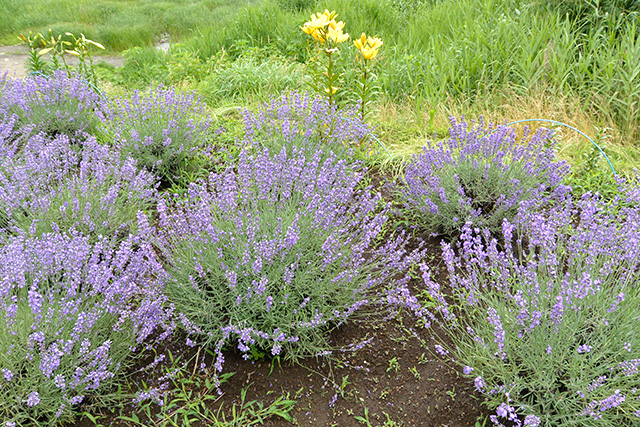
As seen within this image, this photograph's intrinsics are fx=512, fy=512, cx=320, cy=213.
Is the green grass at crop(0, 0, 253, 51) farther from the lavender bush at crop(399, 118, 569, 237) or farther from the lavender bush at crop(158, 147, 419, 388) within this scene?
the lavender bush at crop(158, 147, 419, 388)

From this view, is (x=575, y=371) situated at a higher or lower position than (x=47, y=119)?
higher

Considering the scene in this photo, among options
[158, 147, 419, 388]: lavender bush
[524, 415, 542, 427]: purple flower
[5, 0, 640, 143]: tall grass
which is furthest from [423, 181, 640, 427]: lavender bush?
[5, 0, 640, 143]: tall grass

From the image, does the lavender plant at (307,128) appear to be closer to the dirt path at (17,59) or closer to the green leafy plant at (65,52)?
the green leafy plant at (65,52)

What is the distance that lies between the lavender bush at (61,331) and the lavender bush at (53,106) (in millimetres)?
2162

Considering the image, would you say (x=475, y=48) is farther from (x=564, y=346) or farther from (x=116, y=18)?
(x=116, y=18)

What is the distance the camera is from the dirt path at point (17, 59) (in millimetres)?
8370

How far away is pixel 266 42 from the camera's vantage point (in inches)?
295

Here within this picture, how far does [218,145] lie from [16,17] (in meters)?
9.64

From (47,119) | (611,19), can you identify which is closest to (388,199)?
(47,119)

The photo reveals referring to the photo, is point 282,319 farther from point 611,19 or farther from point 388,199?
point 611,19

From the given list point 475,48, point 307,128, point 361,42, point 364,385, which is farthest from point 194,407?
point 475,48

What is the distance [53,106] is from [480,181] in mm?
3597

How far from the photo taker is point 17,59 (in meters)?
8.96

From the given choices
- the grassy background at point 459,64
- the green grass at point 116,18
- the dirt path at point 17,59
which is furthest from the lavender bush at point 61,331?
the green grass at point 116,18
